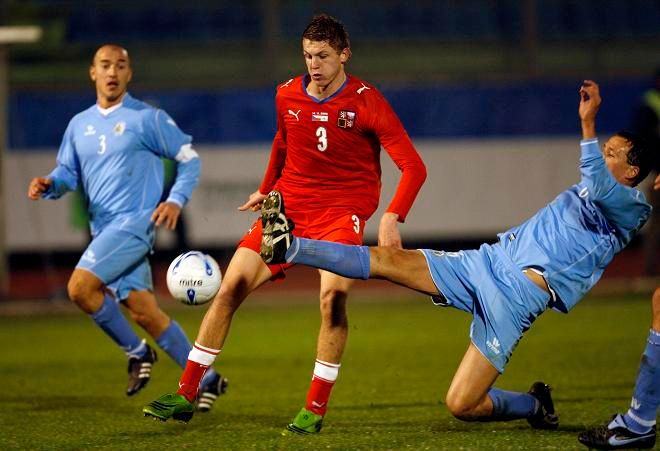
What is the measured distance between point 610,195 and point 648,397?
1.00 m

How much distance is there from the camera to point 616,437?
18.0 feet

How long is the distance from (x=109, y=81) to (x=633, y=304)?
746 centimetres

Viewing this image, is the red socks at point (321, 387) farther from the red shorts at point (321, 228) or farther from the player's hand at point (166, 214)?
the player's hand at point (166, 214)

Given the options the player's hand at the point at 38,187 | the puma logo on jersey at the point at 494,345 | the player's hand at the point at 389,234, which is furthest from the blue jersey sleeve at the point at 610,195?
the player's hand at the point at 38,187

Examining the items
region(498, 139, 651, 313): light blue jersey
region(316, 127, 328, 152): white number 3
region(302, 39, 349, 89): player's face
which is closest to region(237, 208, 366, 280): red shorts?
region(316, 127, 328, 152): white number 3

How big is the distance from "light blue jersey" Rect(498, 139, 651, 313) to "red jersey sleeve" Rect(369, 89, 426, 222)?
60cm

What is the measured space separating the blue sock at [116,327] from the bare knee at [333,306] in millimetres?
1777

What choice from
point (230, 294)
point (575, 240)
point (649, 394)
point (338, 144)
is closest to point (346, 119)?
point (338, 144)

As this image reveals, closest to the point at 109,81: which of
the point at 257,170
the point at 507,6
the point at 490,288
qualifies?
the point at 490,288

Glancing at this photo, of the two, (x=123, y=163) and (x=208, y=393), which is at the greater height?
(x=123, y=163)

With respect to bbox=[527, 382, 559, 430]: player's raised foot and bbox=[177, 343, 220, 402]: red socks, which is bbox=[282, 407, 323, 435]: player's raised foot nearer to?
bbox=[177, 343, 220, 402]: red socks

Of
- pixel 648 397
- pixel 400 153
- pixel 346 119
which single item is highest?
pixel 346 119

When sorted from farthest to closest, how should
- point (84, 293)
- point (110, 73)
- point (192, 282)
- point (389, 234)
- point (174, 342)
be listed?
point (110, 73) < point (174, 342) < point (84, 293) < point (192, 282) < point (389, 234)

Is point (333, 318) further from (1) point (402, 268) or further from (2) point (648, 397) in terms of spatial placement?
(2) point (648, 397)
